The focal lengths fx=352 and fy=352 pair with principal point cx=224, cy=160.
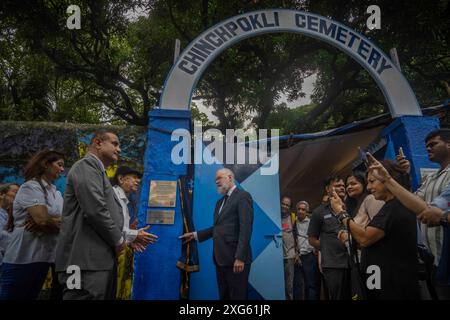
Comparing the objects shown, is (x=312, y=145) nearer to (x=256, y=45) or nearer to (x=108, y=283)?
(x=108, y=283)

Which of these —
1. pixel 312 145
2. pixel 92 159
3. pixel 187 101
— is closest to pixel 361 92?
pixel 312 145

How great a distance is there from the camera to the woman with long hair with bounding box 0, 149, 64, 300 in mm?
3115

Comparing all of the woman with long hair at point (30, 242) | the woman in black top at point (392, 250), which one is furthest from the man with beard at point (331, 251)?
the woman with long hair at point (30, 242)

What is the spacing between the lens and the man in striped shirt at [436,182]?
11.7 feet

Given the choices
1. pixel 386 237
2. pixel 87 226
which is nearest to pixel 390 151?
pixel 386 237

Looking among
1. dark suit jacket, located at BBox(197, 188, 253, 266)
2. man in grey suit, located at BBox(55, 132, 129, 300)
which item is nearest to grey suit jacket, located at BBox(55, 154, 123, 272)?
man in grey suit, located at BBox(55, 132, 129, 300)

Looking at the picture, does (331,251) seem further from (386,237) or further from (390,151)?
(390,151)

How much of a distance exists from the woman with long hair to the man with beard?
302 centimetres

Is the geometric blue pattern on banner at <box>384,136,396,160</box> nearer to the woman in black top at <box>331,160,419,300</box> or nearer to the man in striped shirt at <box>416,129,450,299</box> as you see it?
the man in striped shirt at <box>416,129,450,299</box>

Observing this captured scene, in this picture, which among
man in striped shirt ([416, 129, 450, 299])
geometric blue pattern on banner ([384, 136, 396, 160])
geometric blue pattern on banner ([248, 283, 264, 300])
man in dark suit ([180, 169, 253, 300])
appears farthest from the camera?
geometric blue pattern on banner ([248, 283, 264, 300])

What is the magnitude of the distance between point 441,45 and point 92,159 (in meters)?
8.04

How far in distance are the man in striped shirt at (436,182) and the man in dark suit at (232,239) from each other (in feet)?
6.23

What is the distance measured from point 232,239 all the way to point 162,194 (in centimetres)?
97

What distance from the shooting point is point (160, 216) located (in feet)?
13.0
